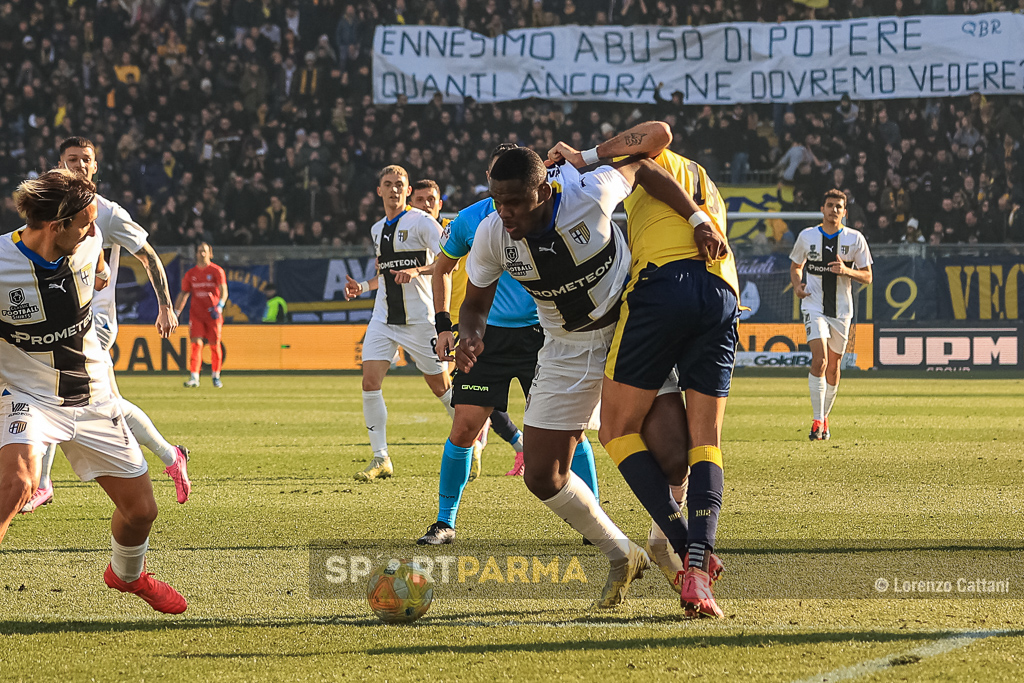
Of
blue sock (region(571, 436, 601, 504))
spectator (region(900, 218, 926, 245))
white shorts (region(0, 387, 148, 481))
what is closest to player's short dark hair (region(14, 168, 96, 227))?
white shorts (region(0, 387, 148, 481))

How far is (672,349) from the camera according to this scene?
14.6 feet

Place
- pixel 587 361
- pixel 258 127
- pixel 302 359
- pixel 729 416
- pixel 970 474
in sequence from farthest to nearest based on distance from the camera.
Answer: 1. pixel 258 127
2. pixel 302 359
3. pixel 729 416
4. pixel 970 474
5. pixel 587 361

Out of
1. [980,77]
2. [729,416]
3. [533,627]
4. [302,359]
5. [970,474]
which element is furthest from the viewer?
[980,77]

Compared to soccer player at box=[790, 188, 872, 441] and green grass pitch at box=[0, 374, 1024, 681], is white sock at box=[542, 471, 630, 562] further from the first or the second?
soccer player at box=[790, 188, 872, 441]

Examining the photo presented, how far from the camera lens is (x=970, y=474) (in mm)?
8258

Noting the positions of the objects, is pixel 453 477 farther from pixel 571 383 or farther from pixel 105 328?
pixel 105 328

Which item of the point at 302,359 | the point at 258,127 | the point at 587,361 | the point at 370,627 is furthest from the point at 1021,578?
the point at 258,127

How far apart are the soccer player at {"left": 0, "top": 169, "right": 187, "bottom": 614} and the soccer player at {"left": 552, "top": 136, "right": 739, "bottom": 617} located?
195 centimetres

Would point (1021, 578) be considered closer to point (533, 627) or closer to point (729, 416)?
point (533, 627)

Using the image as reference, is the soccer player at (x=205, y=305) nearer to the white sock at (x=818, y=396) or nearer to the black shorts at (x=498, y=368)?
the white sock at (x=818, y=396)

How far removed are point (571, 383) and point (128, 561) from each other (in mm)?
1966

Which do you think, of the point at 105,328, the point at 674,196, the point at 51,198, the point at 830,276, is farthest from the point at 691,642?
the point at 830,276

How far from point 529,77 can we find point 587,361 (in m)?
20.4

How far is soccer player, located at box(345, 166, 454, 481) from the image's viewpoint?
861 centimetres
